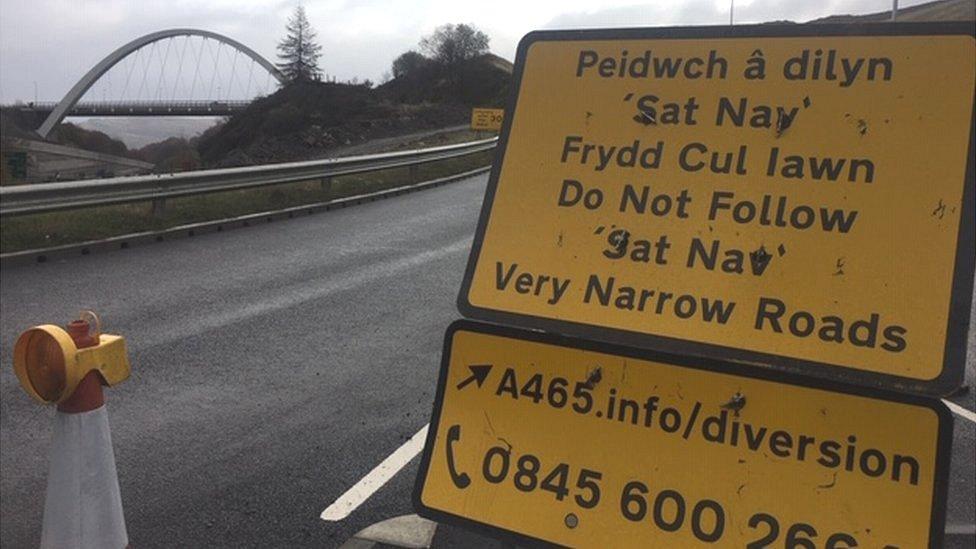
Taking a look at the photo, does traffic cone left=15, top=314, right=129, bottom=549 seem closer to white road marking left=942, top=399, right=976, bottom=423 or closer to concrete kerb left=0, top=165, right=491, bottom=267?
white road marking left=942, top=399, right=976, bottom=423

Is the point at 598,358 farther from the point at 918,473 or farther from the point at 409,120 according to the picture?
the point at 409,120

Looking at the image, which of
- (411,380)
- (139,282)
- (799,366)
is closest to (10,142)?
(139,282)

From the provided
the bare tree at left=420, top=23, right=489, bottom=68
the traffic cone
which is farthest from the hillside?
the traffic cone

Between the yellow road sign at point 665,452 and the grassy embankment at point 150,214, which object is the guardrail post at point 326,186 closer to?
the grassy embankment at point 150,214

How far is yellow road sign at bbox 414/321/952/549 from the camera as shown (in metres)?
1.79

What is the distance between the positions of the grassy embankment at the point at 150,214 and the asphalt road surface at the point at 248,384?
84 centimetres

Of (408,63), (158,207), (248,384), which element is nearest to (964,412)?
(248,384)

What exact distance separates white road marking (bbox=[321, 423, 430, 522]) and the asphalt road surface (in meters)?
0.05

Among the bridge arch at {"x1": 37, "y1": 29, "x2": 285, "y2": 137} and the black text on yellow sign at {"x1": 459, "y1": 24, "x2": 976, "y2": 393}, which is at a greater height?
the bridge arch at {"x1": 37, "y1": 29, "x2": 285, "y2": 137}

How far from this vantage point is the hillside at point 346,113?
143 ft

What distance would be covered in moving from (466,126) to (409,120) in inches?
150

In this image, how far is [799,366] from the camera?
189 cm

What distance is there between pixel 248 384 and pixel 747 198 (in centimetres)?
433

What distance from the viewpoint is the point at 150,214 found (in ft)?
39.6
